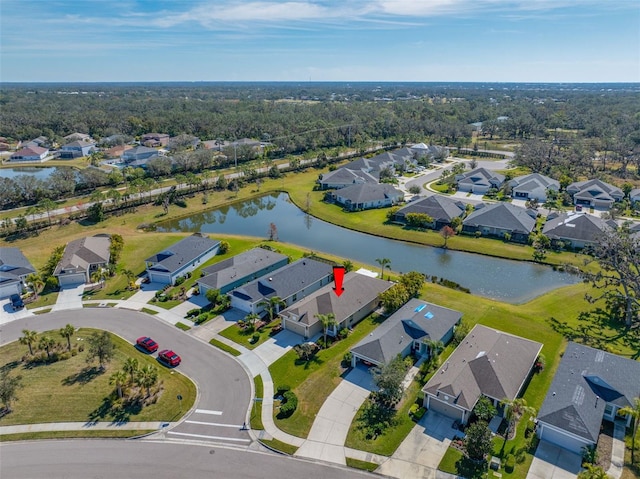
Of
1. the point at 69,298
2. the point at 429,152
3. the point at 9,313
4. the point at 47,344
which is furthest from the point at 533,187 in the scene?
the point at 9,313

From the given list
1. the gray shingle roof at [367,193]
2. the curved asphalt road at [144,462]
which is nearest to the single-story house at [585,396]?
the curved asphalt road at [144,462]

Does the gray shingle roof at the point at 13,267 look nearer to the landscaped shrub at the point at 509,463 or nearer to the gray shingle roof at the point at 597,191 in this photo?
the landscaped shrub at the point at 509,463

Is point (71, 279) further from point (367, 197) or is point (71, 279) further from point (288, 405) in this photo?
point (367, 197)

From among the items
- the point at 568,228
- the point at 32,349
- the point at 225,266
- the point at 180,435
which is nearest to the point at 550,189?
the point at 568,228

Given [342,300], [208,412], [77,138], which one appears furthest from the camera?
[77,138]

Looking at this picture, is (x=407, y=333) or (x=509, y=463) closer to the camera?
(x=509, y=463)

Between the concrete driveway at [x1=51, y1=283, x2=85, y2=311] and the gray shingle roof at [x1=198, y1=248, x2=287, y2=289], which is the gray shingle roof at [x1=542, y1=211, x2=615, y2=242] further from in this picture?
the concrete driveway at [x1=51, y1=283, x2=85, y2=311]
